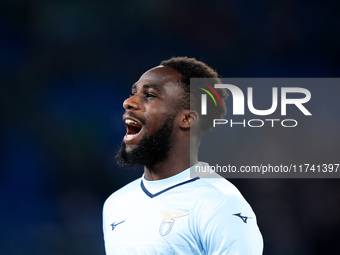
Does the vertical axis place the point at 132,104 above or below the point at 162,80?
below

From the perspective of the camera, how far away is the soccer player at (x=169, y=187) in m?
2.43

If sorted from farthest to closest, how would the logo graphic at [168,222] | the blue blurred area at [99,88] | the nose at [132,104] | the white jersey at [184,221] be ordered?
1. the blue blurred area at [99,88]
2. the nose at [132,104]
3. the logo graphic at [168,222]
4. the white jersey at [184,221]

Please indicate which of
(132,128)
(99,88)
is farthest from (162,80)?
(99,88)

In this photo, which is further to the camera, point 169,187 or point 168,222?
point 169,187

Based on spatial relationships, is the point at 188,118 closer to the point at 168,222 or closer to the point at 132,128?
the point at 132,128

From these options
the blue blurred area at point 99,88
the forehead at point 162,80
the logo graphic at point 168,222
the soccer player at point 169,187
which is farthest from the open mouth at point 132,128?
the blue blurred area at point 99,88

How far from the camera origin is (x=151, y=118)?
2705mm

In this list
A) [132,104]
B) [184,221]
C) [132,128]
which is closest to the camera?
[184,221]

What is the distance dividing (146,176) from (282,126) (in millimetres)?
3848

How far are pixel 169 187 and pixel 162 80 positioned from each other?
0.61 metres

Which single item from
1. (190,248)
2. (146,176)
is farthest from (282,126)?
(190,248)

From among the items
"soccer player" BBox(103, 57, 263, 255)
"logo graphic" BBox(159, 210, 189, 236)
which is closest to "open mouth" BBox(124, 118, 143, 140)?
"soccer player" BBox(103, 57, 263, 255)

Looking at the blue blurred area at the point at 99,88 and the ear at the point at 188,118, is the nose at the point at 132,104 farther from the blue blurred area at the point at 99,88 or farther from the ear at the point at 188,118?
the blue blurred area at the point at 99,88

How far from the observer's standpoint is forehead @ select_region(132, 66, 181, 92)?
2.77m
